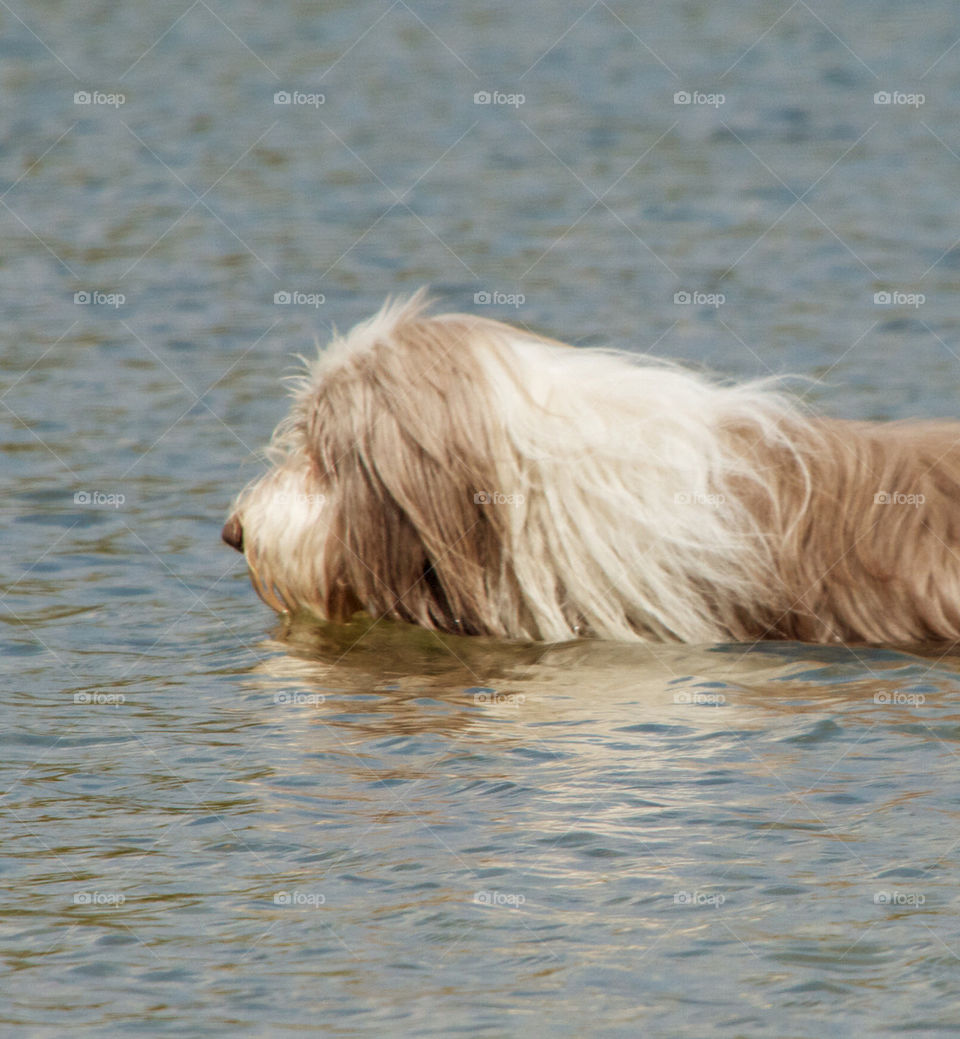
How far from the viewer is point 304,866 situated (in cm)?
559

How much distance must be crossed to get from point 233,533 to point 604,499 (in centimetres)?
162

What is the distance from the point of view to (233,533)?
7.93 metres

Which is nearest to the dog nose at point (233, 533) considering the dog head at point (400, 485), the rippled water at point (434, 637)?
the dog head at point (400, 485)

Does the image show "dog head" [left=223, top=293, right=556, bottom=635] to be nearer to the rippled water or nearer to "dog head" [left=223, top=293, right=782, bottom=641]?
"dog head" [left=223, top=293, right=782, bottom=641]

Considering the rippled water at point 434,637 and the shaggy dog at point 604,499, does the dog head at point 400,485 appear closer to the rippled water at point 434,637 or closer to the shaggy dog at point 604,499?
the shaggy dog at point 604,499

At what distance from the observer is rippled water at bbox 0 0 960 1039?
5000mm

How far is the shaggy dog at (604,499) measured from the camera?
286 inches

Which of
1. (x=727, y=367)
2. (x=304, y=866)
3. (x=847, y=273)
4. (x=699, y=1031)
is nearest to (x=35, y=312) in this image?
(x=727, y=367)

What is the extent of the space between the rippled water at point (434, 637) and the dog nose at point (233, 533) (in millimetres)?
397

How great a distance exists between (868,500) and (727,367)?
13.2 ft

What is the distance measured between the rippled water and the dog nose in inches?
15.6

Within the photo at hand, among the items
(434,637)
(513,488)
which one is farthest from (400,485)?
(434,637)

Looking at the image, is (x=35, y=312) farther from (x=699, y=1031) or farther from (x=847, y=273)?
(x=699, y=1031)

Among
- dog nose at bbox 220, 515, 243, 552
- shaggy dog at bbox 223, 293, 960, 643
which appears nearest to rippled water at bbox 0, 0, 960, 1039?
shaggy dog at bbox 223, 293, 960, 643
